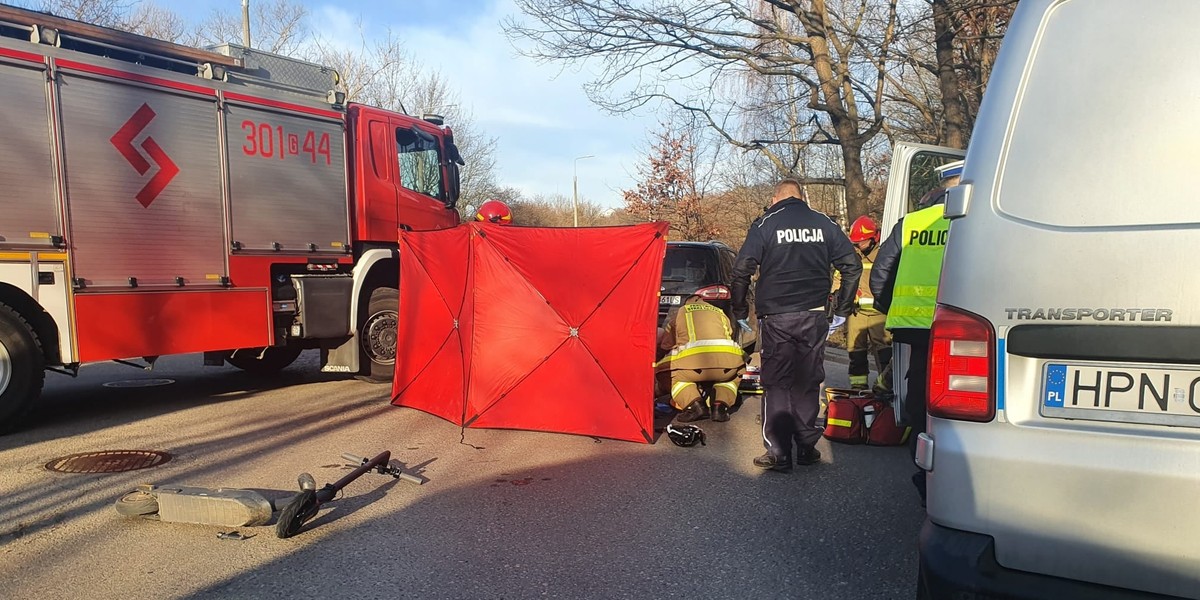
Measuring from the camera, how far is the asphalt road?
3.51 m

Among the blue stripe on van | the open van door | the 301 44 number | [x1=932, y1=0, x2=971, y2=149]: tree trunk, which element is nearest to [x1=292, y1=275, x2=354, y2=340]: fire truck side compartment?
the 301 44 number

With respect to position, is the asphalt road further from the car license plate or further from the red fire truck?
the car license plate

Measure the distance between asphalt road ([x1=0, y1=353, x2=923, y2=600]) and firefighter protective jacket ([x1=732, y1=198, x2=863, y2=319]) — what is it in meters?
1.22

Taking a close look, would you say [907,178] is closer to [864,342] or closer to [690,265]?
[864,342]

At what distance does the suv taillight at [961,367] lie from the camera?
2.30m

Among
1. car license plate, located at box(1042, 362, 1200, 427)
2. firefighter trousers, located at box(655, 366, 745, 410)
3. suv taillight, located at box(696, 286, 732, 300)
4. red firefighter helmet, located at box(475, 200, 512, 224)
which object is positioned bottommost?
firefighter trousers, located at box(655, 366, 745, 410)

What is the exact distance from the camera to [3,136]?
5773 millimetres

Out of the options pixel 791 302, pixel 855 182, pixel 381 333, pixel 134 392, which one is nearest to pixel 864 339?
pixel 791 302

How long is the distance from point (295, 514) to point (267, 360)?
19.4 feet

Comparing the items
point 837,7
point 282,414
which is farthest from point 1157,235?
point 837,7

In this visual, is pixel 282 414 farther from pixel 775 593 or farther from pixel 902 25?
pixel 902 25

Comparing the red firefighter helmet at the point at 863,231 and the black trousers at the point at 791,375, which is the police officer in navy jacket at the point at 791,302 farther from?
the red firefighter helmet at the point at 863,231

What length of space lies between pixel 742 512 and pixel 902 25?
36.8 feet

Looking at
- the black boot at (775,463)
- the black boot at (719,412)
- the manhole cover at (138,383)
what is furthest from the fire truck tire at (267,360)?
the black boot at (775,463)
